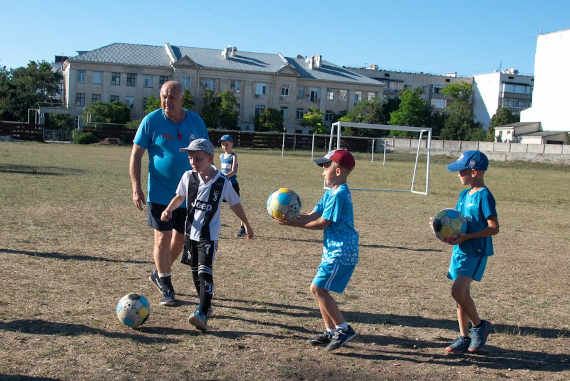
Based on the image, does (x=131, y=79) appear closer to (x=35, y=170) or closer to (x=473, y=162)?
(x=35, y=170)

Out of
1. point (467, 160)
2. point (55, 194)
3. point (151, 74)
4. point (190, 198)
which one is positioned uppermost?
point (151, 74)

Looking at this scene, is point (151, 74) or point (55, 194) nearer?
point (55, 194)

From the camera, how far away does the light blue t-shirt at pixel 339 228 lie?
4672 millimetres

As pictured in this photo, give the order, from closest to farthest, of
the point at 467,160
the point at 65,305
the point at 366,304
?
the point at 467,160
the point at 65,305
the point at 366,304

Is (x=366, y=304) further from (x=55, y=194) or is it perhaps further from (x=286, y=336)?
(x=55, y=194)

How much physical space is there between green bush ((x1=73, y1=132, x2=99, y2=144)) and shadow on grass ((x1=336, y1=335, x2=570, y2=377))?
5562 centimetres

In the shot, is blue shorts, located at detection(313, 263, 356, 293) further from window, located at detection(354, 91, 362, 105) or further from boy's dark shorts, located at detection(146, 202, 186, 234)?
window, located at detection(354, 91, 362, 105)

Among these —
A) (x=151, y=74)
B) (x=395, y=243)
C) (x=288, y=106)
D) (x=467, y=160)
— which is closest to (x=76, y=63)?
(x=151, y=74)

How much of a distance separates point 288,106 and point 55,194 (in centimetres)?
7459

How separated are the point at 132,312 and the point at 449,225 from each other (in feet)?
9.54

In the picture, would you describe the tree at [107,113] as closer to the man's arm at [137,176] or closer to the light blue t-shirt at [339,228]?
the man's arm at [137,176]

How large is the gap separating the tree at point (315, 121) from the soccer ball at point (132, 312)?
80563mm

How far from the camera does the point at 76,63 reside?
77.8 meters

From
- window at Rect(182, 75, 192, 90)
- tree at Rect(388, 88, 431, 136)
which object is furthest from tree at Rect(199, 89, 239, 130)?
tree at Rect(388, 88, 431, 136)
